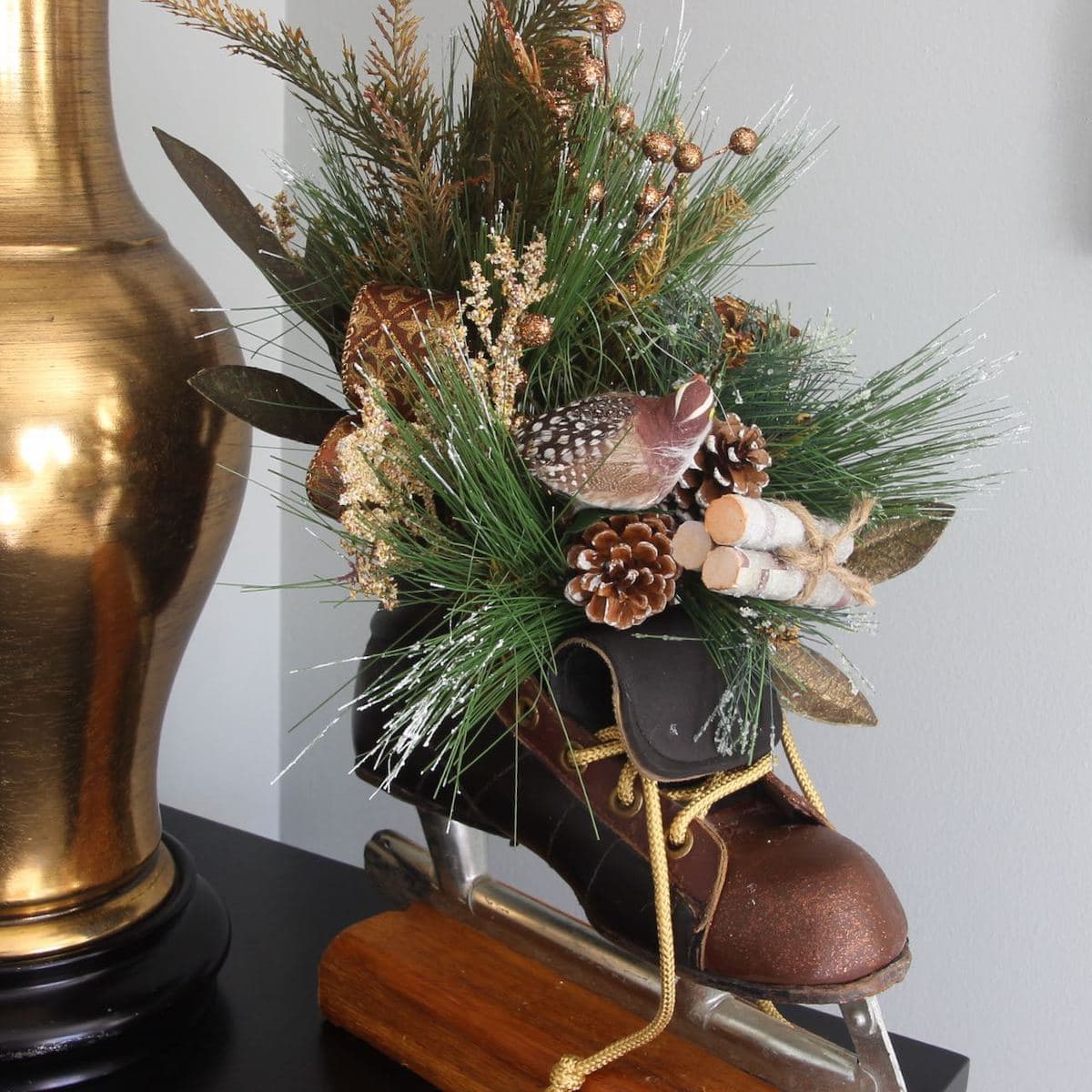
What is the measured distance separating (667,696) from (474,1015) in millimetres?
199

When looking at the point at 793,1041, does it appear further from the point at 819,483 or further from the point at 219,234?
the point at 219,234

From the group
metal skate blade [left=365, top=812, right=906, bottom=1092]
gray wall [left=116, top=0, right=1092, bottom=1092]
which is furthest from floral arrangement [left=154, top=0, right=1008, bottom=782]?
gray wall [left=116, top=0, right=1092, bottom=1092]

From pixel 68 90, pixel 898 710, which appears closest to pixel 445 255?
pixel 68 90

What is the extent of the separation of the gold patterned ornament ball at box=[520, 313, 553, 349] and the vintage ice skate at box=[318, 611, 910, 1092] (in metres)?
0.11

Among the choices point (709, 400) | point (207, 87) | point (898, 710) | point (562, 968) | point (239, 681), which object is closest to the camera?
point (709, 400)

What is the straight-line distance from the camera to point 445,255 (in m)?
0.55

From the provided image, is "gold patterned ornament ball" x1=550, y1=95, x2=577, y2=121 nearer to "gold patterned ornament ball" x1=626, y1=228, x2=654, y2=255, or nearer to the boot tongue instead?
"gold patterned ornament ball" x1=626, y1=228, x2=654, y2=255

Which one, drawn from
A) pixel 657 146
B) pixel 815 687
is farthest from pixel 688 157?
pixel 815 687

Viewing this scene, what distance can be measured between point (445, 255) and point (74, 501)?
19 centimetres

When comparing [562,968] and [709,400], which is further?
[562,968]

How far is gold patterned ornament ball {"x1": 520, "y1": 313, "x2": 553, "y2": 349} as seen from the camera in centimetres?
48

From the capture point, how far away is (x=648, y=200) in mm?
508

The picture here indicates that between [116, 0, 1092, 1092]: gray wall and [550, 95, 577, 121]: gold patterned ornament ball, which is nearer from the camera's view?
[550, 95, 577, 121]: gold patterned ornament ball

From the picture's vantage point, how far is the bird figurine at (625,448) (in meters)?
0.46
